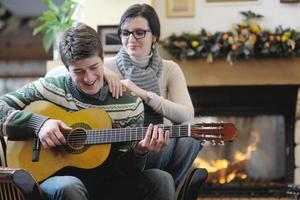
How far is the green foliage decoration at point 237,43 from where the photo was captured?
11.7 feet

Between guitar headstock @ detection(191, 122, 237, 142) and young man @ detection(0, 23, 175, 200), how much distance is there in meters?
0.10

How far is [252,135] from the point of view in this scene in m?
3.92

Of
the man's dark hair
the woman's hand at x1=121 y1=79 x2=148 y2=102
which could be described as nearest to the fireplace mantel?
the woman's hand at x1=121 y1=79 x2=148 y2=102

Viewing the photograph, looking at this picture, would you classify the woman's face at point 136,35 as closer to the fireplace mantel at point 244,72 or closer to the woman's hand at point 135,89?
the woman's hand at point 135,89

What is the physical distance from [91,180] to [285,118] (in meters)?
2.35

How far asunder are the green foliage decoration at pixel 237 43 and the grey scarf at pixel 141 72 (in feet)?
4.55

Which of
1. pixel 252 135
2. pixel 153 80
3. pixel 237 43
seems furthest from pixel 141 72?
pixel 252 135

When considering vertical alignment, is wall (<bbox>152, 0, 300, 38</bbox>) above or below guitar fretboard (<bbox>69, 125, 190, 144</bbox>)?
above

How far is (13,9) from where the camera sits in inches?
166

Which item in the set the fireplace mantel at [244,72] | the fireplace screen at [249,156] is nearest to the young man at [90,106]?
the fireplace mantel at [244,72]

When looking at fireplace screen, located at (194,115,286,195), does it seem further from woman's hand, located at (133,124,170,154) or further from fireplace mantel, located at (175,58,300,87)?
woman's hand, located at (133,124,170,154)

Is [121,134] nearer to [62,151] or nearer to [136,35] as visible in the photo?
[62,151]

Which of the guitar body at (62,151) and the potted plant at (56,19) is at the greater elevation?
the potted plant at (56,19)

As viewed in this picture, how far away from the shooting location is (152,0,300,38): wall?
373cm
